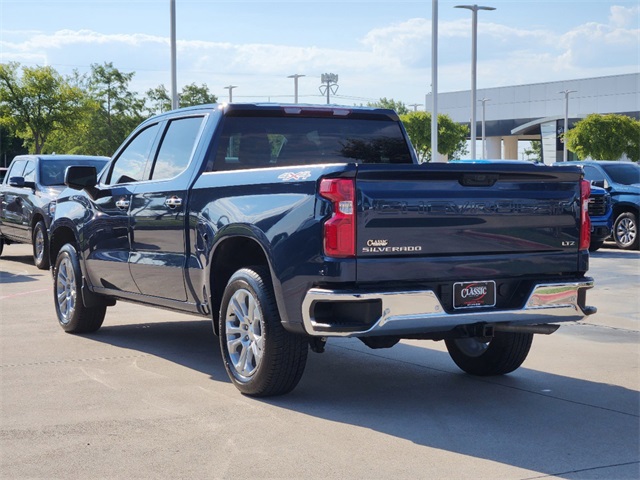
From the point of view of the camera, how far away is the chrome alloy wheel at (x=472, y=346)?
24.5 ft

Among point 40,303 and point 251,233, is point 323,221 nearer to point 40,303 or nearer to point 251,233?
point 251,233

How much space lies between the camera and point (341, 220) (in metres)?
5.84

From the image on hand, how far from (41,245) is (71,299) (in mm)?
7566

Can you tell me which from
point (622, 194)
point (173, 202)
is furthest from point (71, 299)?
point (622, 194)

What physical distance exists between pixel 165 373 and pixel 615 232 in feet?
50.5

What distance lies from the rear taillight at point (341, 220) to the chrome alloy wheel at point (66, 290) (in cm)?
405

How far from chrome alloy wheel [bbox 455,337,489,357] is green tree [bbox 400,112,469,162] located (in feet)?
231

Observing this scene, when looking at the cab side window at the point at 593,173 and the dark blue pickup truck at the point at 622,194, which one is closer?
the dark blue pickup truck at the point at 622,194

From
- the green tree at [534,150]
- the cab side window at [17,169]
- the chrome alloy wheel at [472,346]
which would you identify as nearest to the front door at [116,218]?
the chrome alloy wheel at [472,346]

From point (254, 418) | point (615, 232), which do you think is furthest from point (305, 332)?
point (615, 232)

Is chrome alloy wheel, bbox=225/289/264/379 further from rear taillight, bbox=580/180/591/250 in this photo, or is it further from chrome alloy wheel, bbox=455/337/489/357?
rear taillight, bbox=580/180/591/250

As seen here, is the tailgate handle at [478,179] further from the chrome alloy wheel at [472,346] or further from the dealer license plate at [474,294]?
the chrome alloy wheel at [472,346]

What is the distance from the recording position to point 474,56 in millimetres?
39375

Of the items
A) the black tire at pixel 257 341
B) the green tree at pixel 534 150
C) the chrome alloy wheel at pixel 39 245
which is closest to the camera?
the black tire at pixel 257 341
